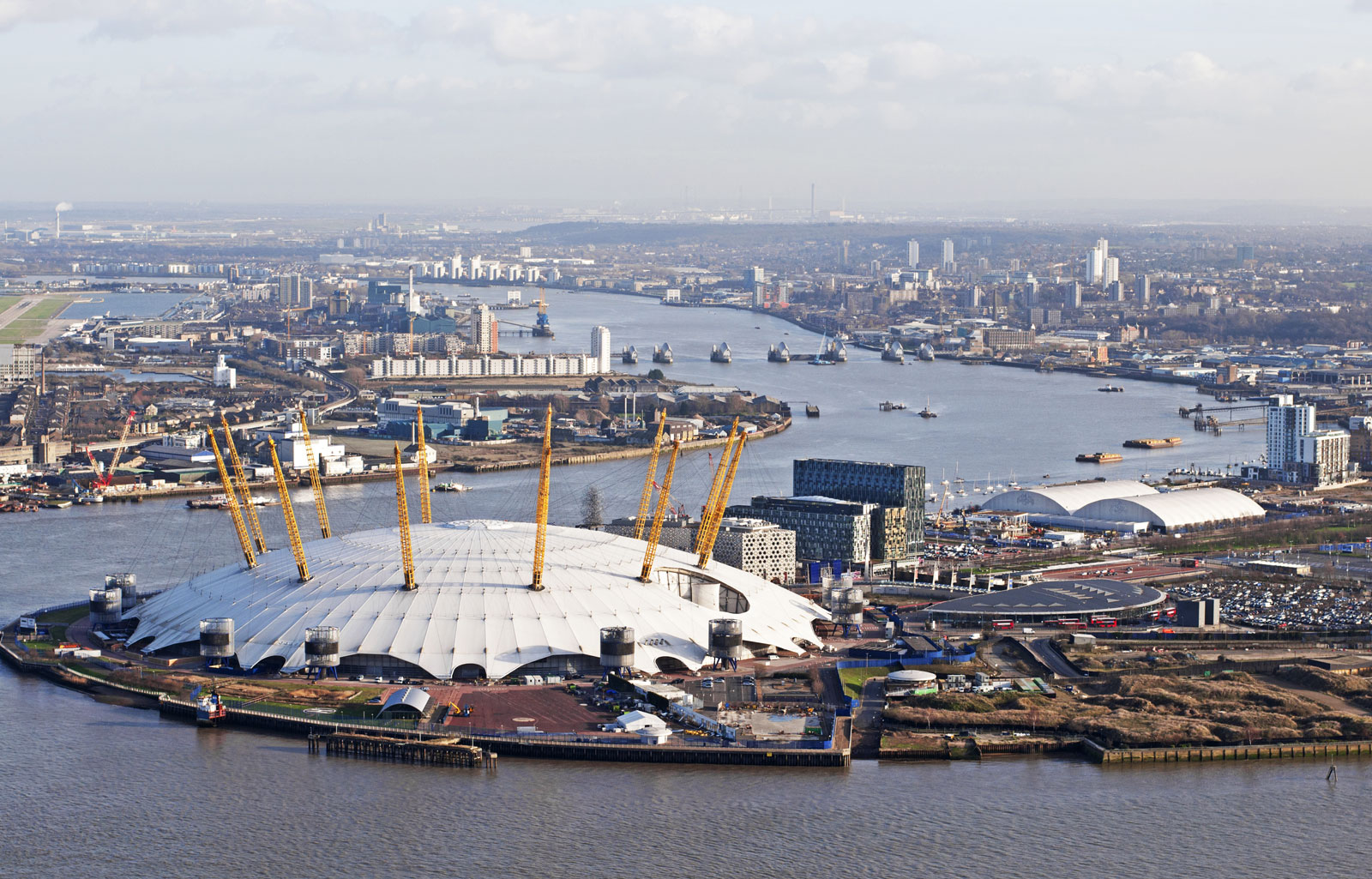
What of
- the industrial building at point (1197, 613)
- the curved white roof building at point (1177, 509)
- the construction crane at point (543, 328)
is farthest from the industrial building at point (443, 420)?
the construction crane at point (543, 328)

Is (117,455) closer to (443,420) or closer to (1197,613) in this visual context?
(443,420)

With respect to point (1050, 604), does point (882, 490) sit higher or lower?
higher

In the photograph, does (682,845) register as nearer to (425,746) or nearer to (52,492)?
(425,746)

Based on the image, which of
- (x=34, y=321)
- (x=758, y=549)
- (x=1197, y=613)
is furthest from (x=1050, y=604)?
(x=34, y=321)

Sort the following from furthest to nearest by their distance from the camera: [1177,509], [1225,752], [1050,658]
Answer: [1177,509]
[1050,658]
[1225,752]

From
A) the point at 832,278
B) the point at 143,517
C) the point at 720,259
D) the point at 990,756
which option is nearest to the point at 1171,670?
the point at 990,756

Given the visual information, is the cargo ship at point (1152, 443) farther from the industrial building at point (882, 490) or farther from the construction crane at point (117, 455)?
the construction crane at point (117, 455)
